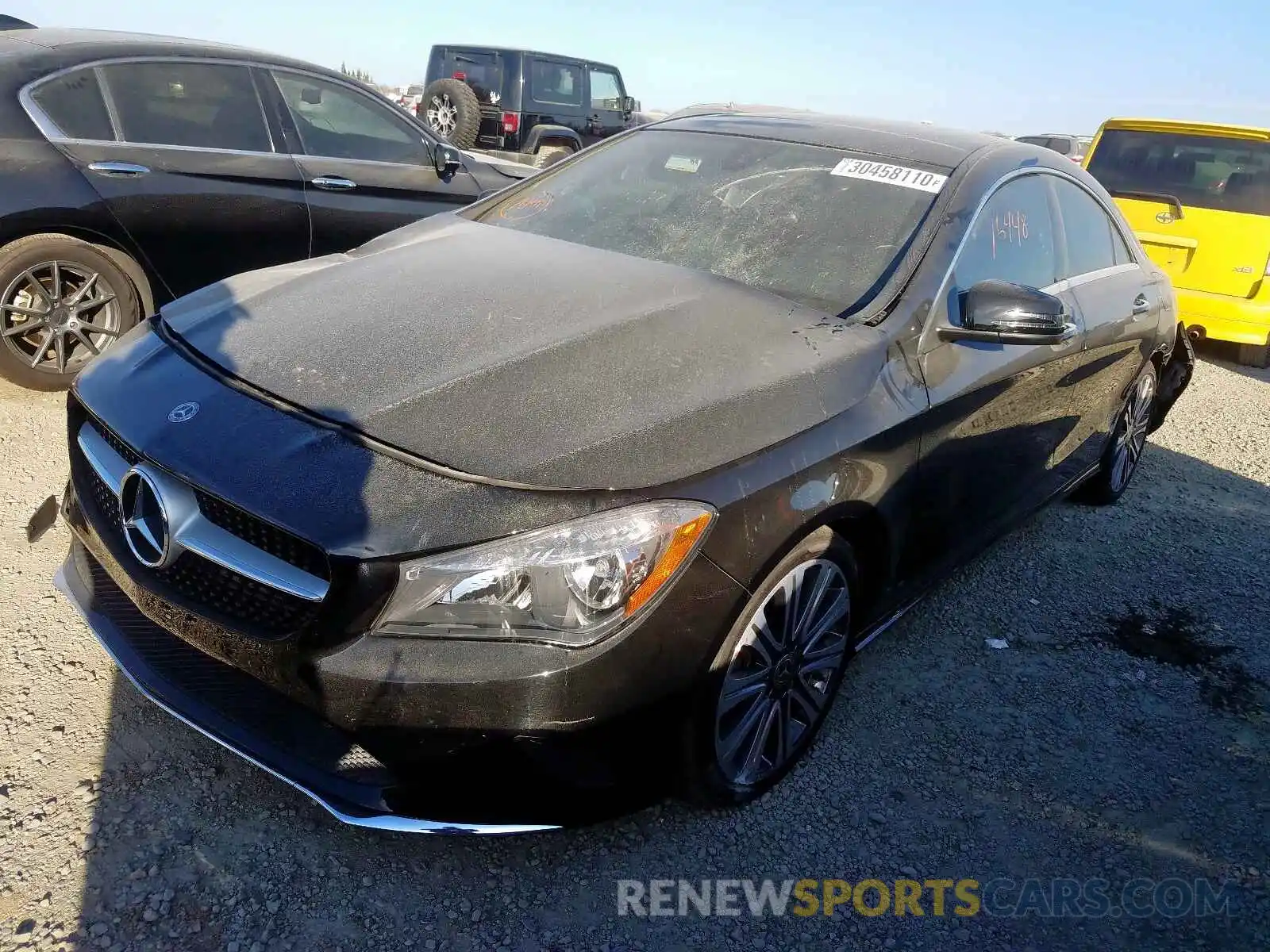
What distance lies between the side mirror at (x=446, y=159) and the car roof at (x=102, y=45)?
0.91 metres

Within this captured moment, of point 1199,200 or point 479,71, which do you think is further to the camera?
point 479,71

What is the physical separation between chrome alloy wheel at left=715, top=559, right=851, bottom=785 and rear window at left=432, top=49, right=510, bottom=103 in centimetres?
1038

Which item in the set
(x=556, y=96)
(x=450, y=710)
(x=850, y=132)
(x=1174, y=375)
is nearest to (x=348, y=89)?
(x=850, y=132)

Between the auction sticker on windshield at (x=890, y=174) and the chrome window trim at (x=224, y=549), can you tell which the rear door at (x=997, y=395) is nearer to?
the auction sticker on windshield at (x=890, y=174)

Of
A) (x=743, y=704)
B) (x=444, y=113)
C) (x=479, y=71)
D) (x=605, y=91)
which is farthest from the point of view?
(x=605, y=91)

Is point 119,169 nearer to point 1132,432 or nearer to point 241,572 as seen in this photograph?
point 241,572

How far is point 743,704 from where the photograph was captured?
2.30 meters

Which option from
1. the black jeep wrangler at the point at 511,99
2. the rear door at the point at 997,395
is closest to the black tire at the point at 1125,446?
the rear door at the point at 997,395

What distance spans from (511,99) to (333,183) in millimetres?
7022

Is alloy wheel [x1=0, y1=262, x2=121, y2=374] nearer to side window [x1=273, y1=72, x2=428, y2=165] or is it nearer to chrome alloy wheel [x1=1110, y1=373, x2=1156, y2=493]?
side window [x1=273, y1=72, x2=428, y2=165]

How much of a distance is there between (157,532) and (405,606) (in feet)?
2.09

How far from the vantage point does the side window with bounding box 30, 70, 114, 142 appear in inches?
169

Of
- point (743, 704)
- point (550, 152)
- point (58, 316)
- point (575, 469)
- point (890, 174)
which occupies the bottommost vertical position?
point (550, 152)

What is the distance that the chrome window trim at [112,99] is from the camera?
4242mm
